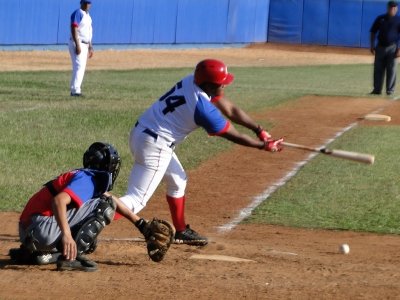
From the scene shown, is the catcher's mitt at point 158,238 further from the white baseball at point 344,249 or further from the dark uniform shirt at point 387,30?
the dark uniform shirt at point 387,30

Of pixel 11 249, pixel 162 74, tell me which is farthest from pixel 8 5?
pixel 11 249

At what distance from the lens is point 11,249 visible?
5934 millimetres

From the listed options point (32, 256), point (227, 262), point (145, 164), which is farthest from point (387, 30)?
point (32, 256)

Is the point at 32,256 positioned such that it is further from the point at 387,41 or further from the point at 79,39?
the point at 387,41

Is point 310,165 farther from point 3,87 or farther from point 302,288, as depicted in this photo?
point 3,87

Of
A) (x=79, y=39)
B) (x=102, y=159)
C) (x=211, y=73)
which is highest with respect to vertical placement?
(x=211, y=73)

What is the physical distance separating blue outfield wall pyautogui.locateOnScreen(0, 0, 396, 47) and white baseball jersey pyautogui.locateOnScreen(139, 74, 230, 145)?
2549 centimetres

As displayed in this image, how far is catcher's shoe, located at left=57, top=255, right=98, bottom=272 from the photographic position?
18.3 ft

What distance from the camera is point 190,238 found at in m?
6.75

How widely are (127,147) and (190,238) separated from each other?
5.06 meters

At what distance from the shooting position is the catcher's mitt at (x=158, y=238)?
577 centimetres

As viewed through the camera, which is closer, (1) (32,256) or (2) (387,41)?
(1) (32,256)

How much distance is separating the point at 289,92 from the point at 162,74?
640 centimetres

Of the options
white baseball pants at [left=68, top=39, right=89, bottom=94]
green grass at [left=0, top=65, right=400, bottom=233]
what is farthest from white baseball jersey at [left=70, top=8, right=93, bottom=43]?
green grass at [left=0, top=65, right=400, bottom=233]
